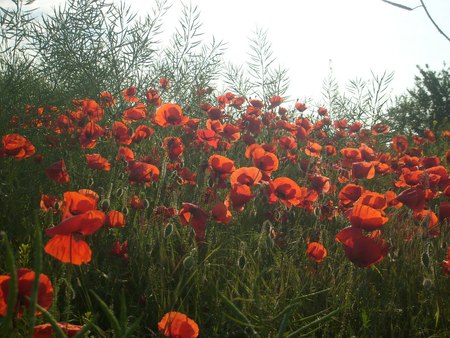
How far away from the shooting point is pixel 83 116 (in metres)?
2.87

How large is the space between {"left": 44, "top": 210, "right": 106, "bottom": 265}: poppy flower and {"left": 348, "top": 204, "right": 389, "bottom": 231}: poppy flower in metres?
0.82

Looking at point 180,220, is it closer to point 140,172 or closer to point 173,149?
point 140,172

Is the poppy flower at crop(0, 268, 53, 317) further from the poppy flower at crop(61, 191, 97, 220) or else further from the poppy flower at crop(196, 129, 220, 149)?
the poppy flower at crop(196, 129, 220, 149)

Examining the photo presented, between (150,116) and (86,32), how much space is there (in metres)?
1.15

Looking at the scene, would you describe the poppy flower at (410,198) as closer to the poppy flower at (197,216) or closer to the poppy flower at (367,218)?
the poppy flower at (367,218)

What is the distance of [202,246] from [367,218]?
0.82 meters

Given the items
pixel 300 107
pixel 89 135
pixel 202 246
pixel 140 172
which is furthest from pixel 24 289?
pixel 300 107

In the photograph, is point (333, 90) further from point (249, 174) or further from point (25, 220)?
point (25, 220)

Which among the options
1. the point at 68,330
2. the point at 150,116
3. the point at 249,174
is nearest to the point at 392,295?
the point at 249,174

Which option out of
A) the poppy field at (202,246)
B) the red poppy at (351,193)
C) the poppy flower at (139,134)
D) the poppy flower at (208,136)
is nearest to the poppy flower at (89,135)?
the poppy field at (202,246)

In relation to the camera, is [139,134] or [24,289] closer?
[24,289]

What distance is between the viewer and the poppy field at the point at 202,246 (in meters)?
1.03

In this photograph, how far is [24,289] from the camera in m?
0.84

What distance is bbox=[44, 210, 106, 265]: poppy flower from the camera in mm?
917
